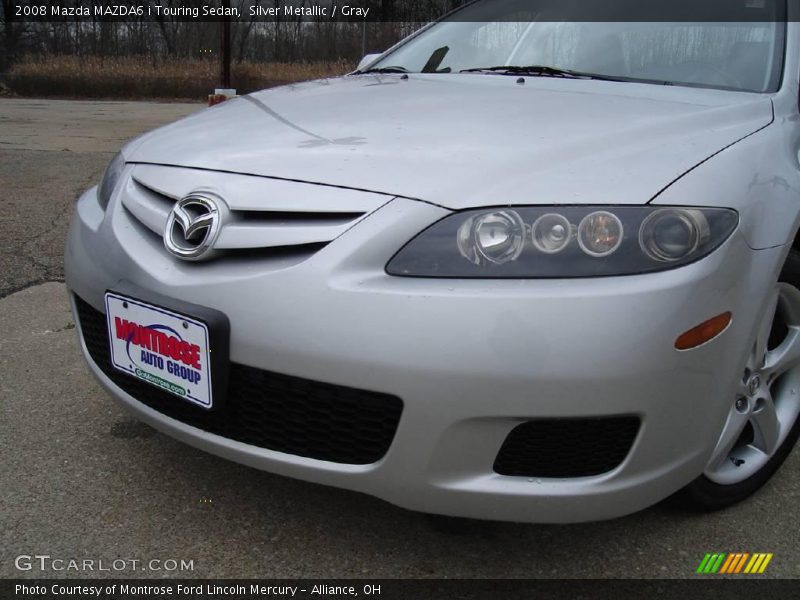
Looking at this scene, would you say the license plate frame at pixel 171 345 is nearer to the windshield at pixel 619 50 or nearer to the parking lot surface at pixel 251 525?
the parking lot surface at pixel 251 525

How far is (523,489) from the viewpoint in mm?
1403

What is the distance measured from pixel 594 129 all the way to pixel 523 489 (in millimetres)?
808

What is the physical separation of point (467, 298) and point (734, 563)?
95cm

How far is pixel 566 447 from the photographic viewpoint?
1.39 meters

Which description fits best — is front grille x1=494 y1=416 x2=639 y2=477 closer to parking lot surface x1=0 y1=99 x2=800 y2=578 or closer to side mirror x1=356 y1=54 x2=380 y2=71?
parking lot surface x1=0 y1=99 x2=800 y2=578

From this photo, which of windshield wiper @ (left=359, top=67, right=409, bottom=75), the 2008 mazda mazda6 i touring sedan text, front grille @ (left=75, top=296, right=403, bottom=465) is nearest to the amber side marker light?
the 2008 mazda mazda6 i touring sedan text

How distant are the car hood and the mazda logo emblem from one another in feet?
0.37

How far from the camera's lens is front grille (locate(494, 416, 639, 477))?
137cm

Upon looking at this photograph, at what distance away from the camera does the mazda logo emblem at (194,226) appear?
1.51 metres

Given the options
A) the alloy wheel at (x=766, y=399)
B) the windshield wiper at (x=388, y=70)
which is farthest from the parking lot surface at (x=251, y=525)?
the windshield wiper at (x=388, y=70)

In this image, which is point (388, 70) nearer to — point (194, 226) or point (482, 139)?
point (482, 139)

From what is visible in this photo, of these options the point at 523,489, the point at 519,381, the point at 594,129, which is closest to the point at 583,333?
the point at 519,381

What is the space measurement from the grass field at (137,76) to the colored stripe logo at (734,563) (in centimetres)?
1739

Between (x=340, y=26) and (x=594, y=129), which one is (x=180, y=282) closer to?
(x=594, y=129)
